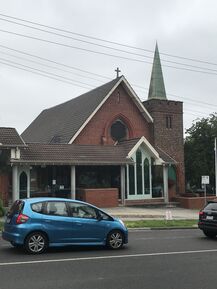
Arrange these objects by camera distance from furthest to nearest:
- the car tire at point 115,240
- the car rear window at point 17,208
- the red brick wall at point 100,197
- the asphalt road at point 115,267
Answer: the red brick wall at point 100,197, the car tire at point 115,240, the car rear window at point 17,208, the asphalt road at point 115,267

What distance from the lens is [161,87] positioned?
148 ft

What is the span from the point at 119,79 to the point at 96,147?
697 cm

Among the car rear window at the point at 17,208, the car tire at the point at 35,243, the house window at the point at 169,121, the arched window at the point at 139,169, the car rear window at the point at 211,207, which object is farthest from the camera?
the house window at the point at 169,121

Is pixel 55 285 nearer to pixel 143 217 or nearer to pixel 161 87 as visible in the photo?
pixel 143 217

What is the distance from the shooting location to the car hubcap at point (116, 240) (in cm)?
1325

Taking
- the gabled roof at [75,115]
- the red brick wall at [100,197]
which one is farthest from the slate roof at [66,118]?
the red brick wall at [100,197]

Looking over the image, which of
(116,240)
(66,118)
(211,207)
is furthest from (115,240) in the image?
(66,118)

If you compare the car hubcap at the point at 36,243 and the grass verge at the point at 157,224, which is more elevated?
the car hubcap at the point at 36,243

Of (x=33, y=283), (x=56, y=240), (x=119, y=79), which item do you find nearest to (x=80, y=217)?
(x=56, y=240)

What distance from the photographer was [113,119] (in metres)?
37.8

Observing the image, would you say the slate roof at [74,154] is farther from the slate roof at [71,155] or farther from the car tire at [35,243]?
the car tire at [35,243]

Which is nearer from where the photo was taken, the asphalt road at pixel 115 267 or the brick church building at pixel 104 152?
the asphalt road at pixel 115 267

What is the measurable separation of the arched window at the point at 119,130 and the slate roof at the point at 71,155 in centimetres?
431

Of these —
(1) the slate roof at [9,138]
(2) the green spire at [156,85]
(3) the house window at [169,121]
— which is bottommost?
(1) the slate roof at [9,138]
